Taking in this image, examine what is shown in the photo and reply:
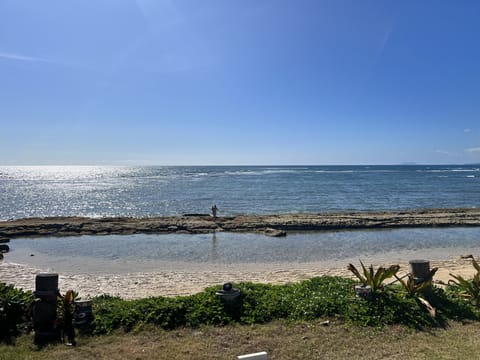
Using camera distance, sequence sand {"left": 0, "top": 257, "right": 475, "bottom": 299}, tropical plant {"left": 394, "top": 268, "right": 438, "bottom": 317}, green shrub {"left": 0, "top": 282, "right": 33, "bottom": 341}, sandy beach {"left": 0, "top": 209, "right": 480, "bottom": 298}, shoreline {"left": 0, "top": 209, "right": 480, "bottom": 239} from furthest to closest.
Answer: shoreline {"left": 0, "top": 209, "right": 480, "bottom": 239} → sandy beach {"left": 0, "top": 209, "right": 480, "bottom": 298} → sand {"left": 0, "top": 257, "right": 475, "bottom": 299} → tropical plant {"left": 394, "top": 268, "right": 438, "bottom": 317} → green shrub {"left": 0, "top": 282, "right": 33, "bottom": 341}

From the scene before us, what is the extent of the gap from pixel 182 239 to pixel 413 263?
1476 cm

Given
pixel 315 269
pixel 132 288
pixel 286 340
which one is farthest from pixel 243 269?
pixel 286 340

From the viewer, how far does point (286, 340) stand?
545cm

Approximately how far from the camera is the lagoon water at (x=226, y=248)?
14.8 m

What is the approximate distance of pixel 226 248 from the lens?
57.3 ft

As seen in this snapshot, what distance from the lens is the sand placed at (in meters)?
10.3

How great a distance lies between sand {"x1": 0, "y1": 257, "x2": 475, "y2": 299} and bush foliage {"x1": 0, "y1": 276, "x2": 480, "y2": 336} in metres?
3.23

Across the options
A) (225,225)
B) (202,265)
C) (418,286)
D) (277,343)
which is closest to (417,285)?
(418,286)

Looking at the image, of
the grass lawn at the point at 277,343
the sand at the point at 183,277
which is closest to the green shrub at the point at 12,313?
the grass lawn at the point at 277,343

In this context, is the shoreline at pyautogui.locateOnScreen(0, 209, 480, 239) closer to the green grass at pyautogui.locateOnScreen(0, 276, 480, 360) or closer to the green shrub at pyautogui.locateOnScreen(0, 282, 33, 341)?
the green grass at pyautogui.locateOnScreen(0, 276, 480, 360)

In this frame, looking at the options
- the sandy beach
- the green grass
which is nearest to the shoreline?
the sandy beach

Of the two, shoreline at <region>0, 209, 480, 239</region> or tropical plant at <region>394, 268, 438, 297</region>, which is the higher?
tropical plant at <region>394, 268, 438, 297</region>

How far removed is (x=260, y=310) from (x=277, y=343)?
1.10 metres

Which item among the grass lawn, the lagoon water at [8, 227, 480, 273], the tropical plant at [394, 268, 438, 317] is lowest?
the lagoon water at [8, 227, 480, 273]
